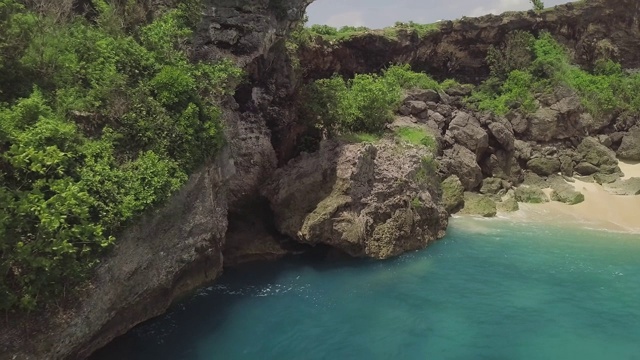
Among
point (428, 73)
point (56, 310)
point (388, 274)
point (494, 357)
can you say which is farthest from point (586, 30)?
point (56, 310)

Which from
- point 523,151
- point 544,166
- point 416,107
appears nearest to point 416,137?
point 416,107

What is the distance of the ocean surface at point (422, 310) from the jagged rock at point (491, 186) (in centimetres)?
773

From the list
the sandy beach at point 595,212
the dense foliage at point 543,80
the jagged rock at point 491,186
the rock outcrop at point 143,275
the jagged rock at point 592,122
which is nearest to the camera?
the rock outcrop at point 143,275

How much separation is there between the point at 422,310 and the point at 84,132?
12.1 m

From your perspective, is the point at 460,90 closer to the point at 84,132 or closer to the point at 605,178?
the point at 605,178

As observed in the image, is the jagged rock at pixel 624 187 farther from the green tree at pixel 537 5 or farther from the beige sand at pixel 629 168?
the green tree at pixel 537 5

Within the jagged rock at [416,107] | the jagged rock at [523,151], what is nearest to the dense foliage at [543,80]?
the jagged rock at [523,151]

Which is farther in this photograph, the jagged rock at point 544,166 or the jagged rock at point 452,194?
the jagged rock at point 544,166

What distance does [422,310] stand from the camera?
1590 cm

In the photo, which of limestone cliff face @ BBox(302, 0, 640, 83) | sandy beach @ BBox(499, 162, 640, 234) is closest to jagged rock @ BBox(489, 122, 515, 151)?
sandy beach @ BBox(499, 162, 640, 234)

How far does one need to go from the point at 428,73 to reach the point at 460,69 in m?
3.31

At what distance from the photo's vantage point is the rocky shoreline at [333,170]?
1281 cm

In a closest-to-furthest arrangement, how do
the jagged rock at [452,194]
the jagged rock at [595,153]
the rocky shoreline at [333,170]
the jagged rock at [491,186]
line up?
the rocky shoreline at [333,170] < the jagged rock at [452,194] < the jagged rock at [491,186] < the jagged rock at [595,153]

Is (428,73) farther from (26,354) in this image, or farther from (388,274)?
(26,354)
